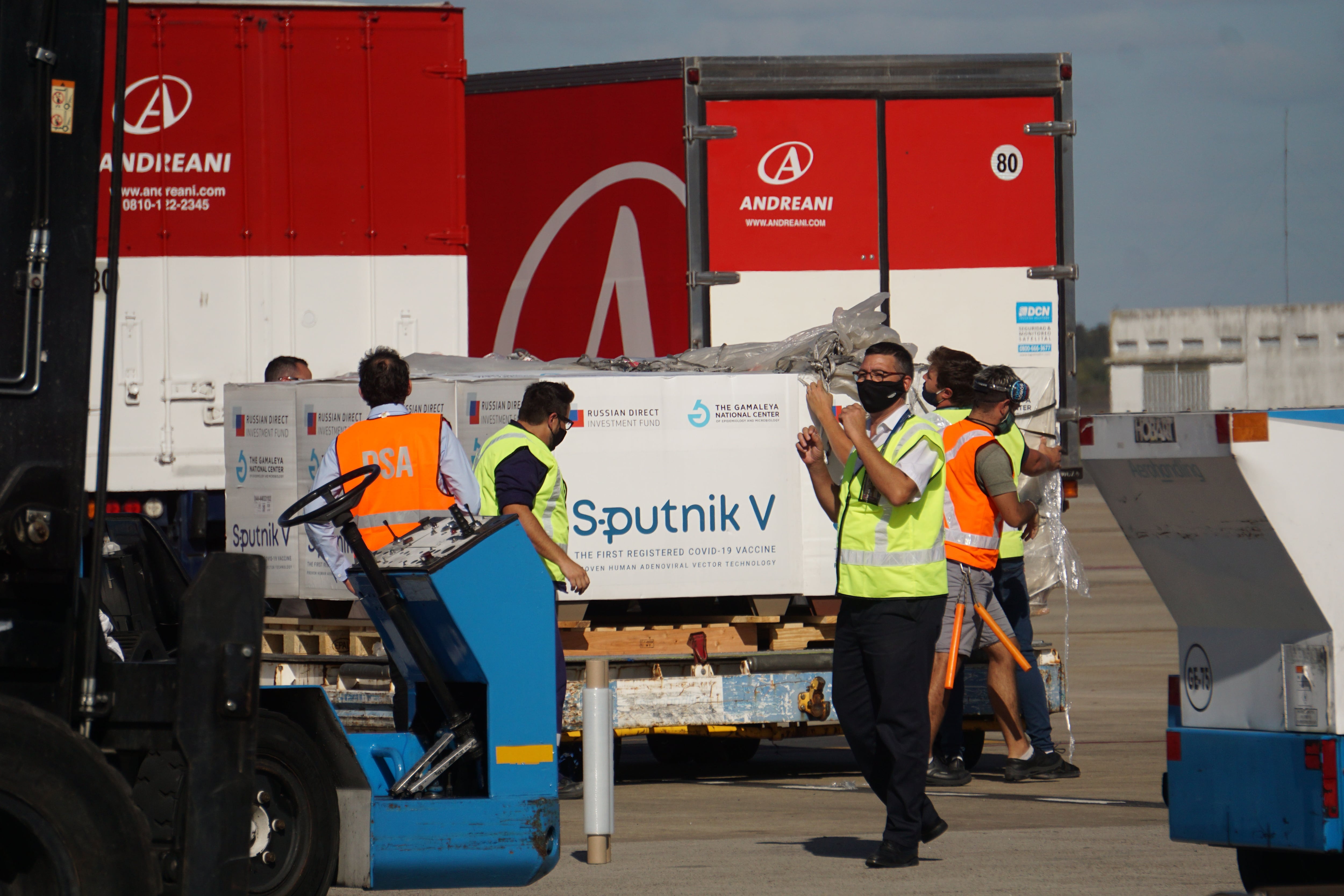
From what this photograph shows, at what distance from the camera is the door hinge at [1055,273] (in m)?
10.8

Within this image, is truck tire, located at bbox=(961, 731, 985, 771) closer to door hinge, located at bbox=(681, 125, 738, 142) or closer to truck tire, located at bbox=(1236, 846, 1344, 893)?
door hinge, located at bbox=(681, 125, 738, 142)

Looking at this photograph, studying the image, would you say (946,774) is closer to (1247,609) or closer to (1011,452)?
(1011,452)

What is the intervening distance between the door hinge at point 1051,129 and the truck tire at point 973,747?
146 inches

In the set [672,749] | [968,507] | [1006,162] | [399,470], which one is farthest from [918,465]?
[1006,162]

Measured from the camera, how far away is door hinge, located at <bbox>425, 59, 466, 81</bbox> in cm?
1070

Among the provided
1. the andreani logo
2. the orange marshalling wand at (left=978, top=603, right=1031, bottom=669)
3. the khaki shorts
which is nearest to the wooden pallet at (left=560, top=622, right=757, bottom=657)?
the khaki shorts

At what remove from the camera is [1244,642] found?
5398mm

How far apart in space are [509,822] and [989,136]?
6.57 m

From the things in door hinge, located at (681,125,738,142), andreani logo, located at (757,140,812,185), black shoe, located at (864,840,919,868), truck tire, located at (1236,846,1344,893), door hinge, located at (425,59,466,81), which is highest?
door hinge, located at (425,59,466,81)

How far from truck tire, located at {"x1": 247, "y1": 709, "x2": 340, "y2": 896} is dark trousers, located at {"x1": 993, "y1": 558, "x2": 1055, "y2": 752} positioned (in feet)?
15.8

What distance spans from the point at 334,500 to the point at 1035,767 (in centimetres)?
479

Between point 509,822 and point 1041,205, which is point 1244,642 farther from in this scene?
point 1041,205

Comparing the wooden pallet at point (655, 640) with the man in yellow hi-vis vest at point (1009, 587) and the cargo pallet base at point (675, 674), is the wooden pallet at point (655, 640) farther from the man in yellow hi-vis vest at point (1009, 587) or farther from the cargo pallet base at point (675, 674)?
the man in yellow hi-vis vest at point (1009, 587)

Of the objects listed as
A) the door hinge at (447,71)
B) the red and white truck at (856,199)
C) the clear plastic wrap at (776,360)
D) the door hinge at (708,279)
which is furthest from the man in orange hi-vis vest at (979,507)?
the door hinge at (447,71)
